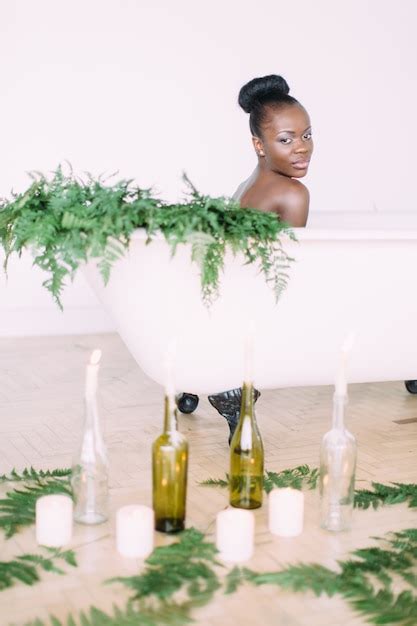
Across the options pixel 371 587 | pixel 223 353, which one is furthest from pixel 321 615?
pixel 223 353

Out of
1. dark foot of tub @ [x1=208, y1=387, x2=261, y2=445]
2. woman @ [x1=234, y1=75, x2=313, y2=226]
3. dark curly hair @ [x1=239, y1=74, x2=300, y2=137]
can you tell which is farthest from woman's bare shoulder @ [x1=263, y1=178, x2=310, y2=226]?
dark foot of tub @ [x1=208, y1=387, x2=261, y2=445]

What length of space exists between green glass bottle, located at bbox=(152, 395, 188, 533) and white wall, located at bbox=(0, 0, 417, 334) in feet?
9.32

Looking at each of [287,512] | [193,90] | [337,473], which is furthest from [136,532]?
[193,90]

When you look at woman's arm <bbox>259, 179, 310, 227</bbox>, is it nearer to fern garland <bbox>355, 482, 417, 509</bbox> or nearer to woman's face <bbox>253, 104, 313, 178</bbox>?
woman's face <bbox>253, 104, 313, 178</bbox>

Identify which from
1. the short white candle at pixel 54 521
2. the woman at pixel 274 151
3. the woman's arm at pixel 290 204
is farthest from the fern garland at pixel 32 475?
the woman's arm at pixel 290 204

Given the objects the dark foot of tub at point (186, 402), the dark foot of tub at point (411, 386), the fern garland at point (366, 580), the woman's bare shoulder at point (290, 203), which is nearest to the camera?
the fern garland at point (366, 580)

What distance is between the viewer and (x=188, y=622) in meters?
1.63

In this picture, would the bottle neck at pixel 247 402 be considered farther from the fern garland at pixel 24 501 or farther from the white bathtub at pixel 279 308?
the fern garland at pixel 24 501

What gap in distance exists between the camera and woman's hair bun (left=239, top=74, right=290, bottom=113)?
277 cm

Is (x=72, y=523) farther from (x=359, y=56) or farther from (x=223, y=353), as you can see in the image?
(x=359, y=56)

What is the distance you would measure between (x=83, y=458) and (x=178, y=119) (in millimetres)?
3141

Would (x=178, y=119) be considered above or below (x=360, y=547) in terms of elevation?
above

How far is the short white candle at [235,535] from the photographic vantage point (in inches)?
74.0

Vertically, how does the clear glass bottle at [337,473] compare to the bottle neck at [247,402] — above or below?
below
